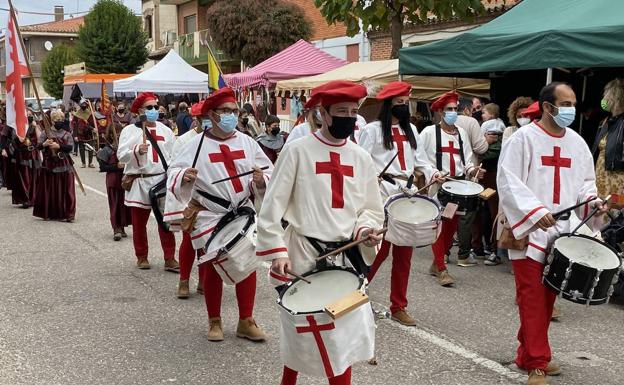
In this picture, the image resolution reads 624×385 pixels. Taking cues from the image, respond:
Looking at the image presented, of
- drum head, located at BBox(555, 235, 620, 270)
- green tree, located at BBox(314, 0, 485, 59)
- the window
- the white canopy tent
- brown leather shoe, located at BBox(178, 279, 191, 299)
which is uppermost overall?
the window

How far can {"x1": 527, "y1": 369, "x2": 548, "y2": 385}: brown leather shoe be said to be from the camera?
4.48m

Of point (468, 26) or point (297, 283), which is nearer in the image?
point (297, 283)

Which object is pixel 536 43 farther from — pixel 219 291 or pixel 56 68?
pixel 56 68

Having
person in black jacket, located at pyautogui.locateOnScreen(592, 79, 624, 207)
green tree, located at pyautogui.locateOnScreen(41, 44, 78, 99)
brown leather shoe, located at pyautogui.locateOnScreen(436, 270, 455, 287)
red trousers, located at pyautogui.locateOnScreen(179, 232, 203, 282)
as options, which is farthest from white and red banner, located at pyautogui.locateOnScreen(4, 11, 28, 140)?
green tree, located at pyautogui.locateOnScreen(41, 44, 78, 99)

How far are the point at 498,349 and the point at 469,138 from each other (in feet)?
11.0

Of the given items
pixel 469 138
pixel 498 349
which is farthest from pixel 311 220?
pixel 469 138

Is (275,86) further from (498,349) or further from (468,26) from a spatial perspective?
(498,349)

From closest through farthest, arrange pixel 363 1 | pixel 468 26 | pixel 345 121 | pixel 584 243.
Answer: pixel 345 121, pixel 584 243, pixel 363 1, pixel 468 26

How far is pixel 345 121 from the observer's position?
390cm

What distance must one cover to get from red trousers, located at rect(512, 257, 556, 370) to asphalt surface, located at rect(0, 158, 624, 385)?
27cm

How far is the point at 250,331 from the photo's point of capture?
5.48 meters

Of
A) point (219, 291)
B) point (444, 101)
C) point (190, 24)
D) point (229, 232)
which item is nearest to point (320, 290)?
point (229, 232)

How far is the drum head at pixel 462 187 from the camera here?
279 inches

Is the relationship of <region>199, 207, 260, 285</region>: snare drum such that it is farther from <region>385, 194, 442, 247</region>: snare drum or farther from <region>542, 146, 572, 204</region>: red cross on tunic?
<region>542, 146, 572, 204</region>: red cross on tunic
